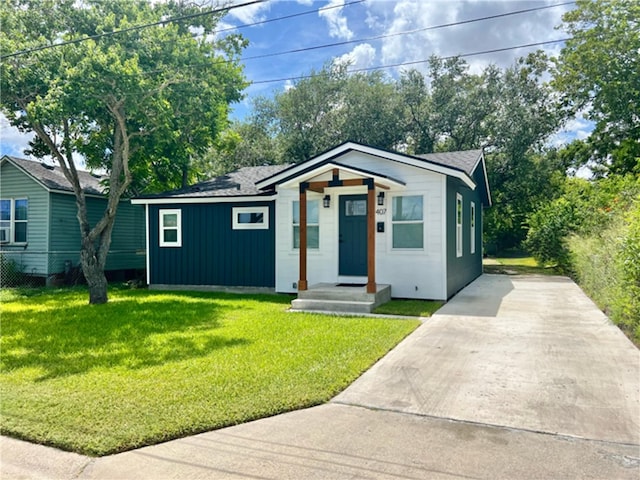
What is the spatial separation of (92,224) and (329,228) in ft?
32.9

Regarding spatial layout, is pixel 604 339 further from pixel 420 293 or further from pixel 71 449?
pixel 71 449

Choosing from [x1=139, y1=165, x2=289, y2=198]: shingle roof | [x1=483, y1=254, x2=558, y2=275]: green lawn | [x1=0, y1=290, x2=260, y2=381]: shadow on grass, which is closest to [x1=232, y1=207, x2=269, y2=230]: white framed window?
[x1=139, y1=165, x2=289, y2=198]: shingle roof

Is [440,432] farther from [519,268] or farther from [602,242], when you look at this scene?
[519,268]

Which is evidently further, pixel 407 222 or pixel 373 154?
pixel 373 154

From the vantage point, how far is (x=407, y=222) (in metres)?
9.35

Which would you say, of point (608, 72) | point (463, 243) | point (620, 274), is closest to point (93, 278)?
point (463, 243)

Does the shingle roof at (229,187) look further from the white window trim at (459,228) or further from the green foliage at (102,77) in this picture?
the white window trim at (459,228)

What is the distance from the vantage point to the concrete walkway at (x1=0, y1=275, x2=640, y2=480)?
271 centimetres

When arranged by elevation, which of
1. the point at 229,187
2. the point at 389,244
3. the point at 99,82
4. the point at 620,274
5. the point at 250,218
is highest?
the point at 99,82

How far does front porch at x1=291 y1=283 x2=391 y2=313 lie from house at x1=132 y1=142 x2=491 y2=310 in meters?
0.23

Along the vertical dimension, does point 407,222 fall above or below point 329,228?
above

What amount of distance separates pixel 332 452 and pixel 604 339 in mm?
4792

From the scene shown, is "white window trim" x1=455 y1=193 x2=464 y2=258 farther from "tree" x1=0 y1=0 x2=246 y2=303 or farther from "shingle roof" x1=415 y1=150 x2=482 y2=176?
"tree" x1=0 y1=0 x2=246 y2=303

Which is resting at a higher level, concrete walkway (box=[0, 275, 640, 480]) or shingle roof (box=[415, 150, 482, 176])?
shingle roof (box=[415, 150, 482, 176])
